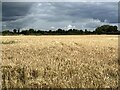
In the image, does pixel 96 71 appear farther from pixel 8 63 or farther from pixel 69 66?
pixel 8 63

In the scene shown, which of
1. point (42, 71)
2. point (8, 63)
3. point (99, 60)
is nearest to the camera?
point (42, 71)

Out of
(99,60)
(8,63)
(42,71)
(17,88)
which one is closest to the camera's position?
(17,88)

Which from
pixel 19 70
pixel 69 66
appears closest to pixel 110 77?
pixel 69 66

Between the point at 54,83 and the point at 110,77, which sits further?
the point at 110,77

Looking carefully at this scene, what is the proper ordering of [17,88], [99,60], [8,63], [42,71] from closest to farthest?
1. [17,88]
2. [42,71]
3. [8,63]
4. [99,60]

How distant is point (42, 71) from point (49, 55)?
3.26m

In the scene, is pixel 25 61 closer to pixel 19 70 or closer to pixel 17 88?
pixel 19 70

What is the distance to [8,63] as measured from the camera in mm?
14227

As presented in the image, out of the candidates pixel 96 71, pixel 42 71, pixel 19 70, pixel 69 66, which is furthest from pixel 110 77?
pixel 19 70

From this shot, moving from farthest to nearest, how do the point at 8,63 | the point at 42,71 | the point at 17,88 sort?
the point at 8,63
the point at 42,71
the point at 17,88

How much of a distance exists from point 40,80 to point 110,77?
2.88 meters

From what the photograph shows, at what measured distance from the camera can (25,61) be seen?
571 inches

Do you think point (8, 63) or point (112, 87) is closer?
point (112, 87)

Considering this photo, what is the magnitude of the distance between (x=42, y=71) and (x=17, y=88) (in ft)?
5.83
